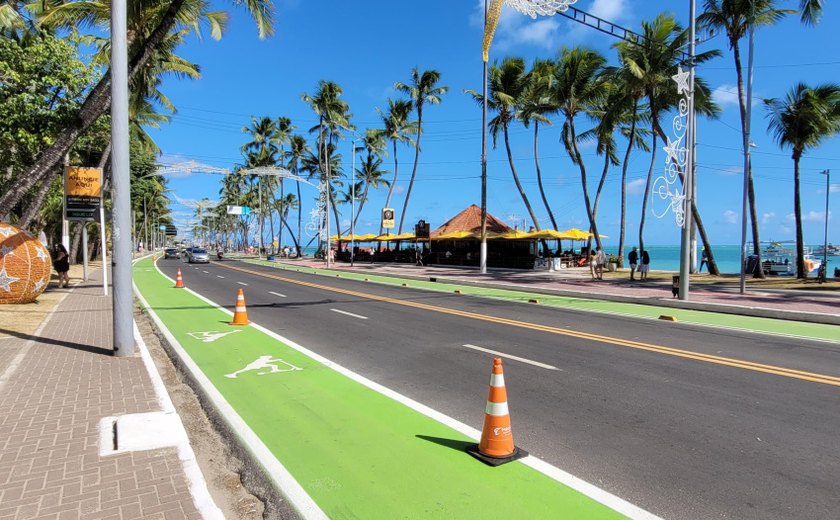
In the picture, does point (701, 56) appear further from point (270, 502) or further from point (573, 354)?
point (270, 502)

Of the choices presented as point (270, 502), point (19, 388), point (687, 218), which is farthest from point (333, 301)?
point (270, 502)

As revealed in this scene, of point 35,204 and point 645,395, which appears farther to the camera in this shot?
point 35,204

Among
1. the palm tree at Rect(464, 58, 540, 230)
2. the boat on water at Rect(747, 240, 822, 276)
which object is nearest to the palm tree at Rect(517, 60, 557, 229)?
the palm tree at Rect(464, 58, 540, 230)

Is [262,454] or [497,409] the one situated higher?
[497,409]

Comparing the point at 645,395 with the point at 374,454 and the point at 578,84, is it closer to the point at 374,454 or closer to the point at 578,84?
the point at 374,454

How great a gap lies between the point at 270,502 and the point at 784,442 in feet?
14.8

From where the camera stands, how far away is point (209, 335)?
33.5 ft

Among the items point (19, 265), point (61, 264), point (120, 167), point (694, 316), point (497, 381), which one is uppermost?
point (120, 167)

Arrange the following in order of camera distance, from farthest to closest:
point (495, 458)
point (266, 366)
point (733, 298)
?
point (733, 298)
point (266, 366)
point (495, 458)

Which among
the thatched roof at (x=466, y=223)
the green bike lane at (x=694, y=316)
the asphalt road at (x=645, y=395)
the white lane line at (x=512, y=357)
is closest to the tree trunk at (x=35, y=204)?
the asphalt road at (x=645, y=395)

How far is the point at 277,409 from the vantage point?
564cm

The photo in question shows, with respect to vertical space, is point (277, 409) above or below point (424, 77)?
below

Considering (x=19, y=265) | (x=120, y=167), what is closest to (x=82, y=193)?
(x=19, y=265)

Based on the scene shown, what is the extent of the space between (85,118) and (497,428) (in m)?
12.4
